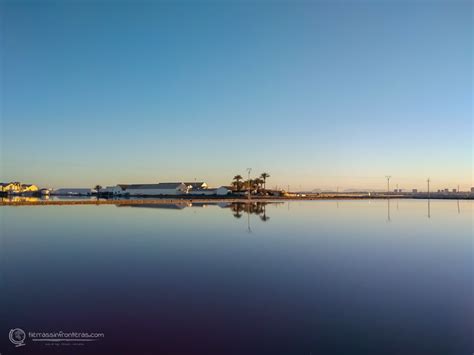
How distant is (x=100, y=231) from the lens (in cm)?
2270

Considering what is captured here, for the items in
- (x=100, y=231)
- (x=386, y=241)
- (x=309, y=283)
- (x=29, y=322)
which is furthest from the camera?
(x=100, y=231)

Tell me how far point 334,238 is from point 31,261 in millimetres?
15397

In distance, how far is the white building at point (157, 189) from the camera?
110438mm

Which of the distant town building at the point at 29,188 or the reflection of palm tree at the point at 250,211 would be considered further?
the distant town building at the point at 29,188

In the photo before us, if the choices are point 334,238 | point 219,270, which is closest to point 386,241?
point 334,238

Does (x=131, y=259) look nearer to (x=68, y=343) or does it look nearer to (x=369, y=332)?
(x=68, y=343)

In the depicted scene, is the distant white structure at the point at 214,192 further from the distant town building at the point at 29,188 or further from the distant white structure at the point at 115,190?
the distant town building at the point at 29,188

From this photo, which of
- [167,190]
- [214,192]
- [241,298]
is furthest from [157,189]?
[241,298]

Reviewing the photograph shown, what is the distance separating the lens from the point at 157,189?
115375 millimetres

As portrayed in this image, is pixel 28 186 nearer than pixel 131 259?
No

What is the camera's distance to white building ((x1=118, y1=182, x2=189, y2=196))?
110438mm

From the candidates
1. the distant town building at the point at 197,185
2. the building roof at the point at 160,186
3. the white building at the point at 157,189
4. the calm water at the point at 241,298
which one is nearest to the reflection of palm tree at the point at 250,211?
the calm water at the point at 241,298

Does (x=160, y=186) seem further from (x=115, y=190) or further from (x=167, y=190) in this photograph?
(x=115, y=190)

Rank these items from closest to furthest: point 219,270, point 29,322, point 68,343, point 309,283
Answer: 1. point 68,343
2. point 29,322
3. point 309,283
4. point 219,270
